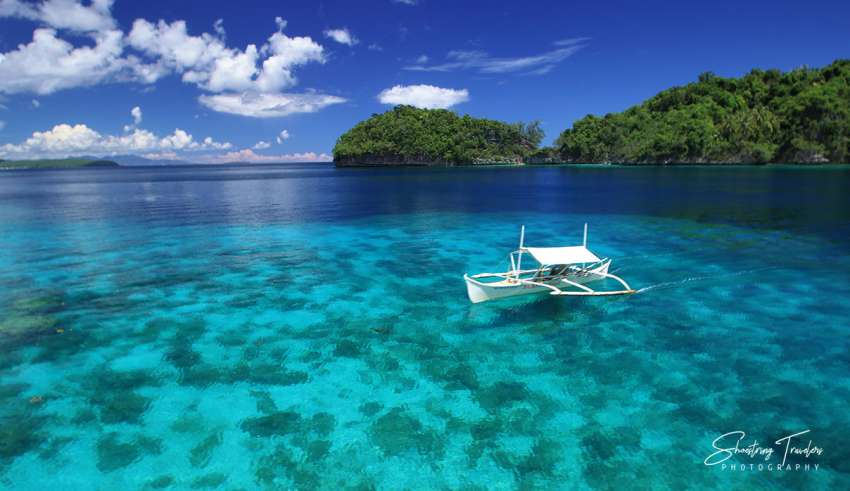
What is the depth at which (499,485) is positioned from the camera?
33.6 ft

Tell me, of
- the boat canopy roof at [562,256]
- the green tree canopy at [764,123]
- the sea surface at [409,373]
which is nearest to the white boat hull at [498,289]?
the sea surface at [409,373]

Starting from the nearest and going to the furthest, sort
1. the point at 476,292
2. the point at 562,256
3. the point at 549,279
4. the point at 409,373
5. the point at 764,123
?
the point at 409,373 < the point at 476,292 < the point at 549,279 < the point at 562,256 < the point at 764,123

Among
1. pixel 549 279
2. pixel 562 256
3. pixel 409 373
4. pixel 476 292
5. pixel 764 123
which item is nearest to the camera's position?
pixel 409 373

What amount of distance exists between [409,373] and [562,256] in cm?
1084

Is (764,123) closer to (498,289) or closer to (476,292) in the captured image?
(498,289)

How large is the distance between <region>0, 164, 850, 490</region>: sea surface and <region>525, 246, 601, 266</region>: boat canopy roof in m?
2.22

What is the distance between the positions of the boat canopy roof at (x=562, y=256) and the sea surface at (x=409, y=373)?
7.29 feet

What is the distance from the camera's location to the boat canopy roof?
21.1 metres

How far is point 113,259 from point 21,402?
69.1 feet

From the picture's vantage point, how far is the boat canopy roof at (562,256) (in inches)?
832

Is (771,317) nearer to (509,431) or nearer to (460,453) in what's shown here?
(509,431)

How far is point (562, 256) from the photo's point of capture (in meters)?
21.9

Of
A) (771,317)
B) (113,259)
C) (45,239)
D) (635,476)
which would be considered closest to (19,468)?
(635,476)

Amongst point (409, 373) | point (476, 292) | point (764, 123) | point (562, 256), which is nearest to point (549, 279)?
point (562, 256)
